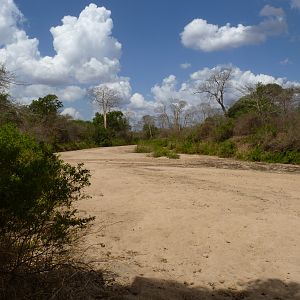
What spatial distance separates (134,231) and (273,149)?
60.7ft

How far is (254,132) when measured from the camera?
2930 centimetres

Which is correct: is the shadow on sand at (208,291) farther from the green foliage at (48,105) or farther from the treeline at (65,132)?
the green foliage at (48,105)

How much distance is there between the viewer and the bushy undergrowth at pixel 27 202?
3928mm

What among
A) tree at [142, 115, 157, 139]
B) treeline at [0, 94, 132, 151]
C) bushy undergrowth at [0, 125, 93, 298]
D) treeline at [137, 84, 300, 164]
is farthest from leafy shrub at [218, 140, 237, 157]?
tree at [142, 115, 157, 139]

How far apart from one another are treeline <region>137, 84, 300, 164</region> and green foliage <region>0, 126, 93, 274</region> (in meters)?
20.9

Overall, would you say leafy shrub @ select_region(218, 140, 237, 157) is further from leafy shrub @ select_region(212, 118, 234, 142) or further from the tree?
the tree

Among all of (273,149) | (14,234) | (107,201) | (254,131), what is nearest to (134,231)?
Result: (107,201)

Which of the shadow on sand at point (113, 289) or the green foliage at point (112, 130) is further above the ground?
the green foliage at point (112, 130)

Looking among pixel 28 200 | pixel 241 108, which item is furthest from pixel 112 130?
pixel 28 200

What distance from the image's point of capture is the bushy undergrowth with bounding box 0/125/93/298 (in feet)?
12.9

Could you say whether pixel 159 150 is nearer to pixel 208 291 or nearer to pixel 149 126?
pixel 208 291

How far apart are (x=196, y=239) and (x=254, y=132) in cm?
2237

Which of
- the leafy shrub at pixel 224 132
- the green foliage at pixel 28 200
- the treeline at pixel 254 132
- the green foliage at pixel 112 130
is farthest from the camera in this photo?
the green foliage at pixel 112 130

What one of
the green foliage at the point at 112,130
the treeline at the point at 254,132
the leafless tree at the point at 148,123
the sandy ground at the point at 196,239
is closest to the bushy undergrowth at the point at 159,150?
the treeline at the point at 254,132
